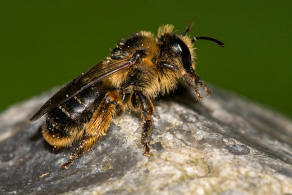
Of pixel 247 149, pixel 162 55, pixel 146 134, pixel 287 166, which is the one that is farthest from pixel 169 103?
pixel 287 166

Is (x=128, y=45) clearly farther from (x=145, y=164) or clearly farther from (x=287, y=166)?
(x=287, y=166)

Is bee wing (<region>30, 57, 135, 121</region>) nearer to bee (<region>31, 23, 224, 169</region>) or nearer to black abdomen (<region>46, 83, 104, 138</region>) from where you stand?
bee (<region>31, 23, 224, 169</region>)

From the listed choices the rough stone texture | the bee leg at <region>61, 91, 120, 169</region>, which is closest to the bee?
the bee leg at <region>61, 91, 120, 169</region>

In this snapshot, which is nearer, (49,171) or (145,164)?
(145,164)

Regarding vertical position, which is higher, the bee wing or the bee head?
the bee head

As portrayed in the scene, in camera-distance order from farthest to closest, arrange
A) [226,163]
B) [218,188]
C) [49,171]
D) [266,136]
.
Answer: [266,136]
[49,171]
[226,163]
[218,188]

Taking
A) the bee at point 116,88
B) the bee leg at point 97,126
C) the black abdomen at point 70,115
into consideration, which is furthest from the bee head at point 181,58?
the black abdomen at point 70,115
